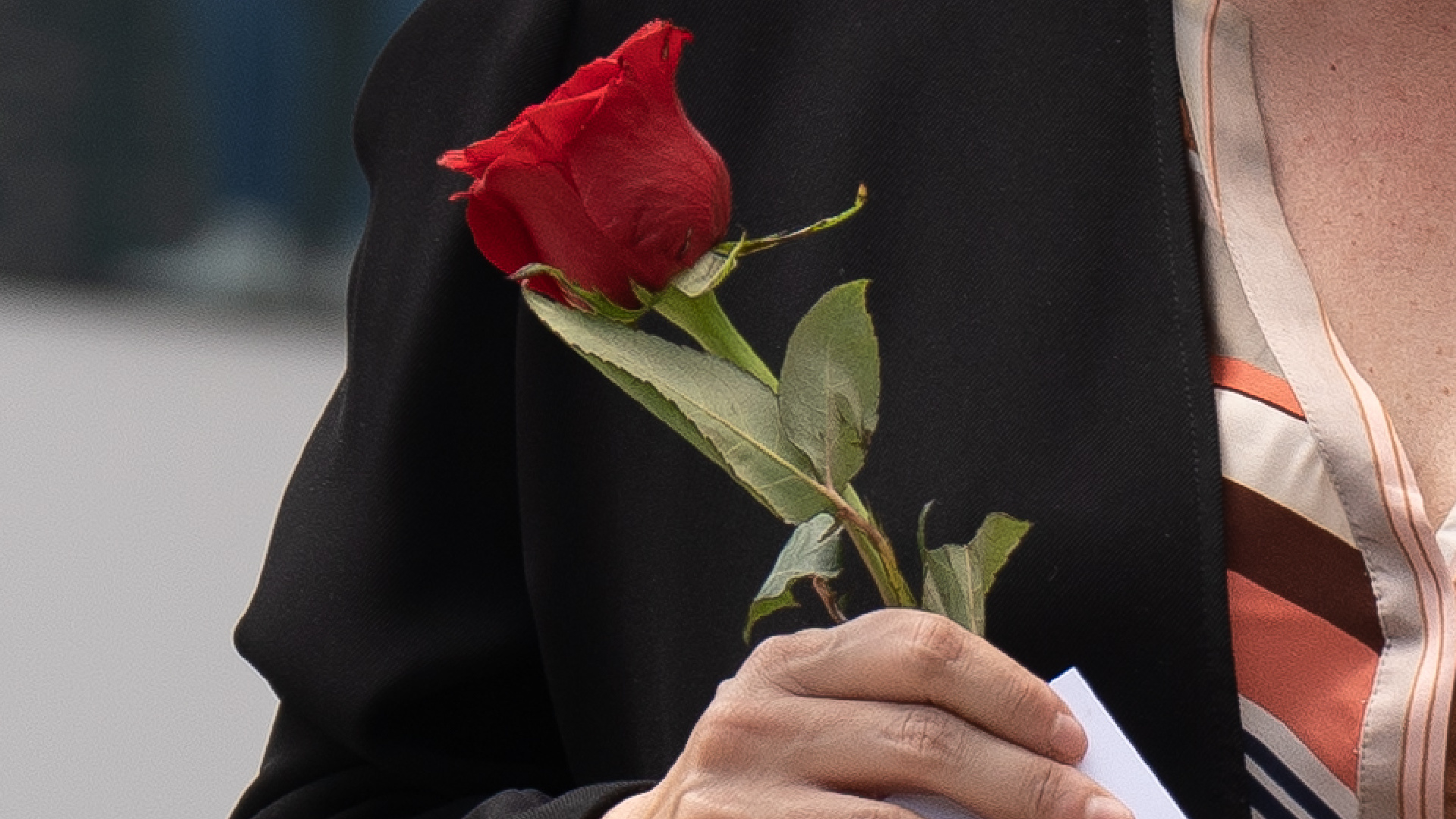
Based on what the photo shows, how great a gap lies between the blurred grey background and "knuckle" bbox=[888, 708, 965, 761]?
1.48 meters

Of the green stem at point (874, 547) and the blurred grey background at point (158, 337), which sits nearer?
the green stem at point (874, 547)

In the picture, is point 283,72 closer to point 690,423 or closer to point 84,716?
point 84,716

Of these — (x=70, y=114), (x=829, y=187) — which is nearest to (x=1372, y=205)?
A: (x=829, y=187)

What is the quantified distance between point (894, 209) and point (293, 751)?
0.31 m

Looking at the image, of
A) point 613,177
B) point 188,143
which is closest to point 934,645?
point 613,177

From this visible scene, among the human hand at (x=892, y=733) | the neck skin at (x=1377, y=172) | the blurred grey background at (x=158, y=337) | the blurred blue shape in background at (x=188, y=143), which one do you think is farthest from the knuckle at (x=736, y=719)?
the blurred blue shape in background at (x=188, y=143)

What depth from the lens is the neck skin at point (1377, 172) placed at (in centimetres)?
47

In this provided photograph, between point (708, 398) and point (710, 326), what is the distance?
18mm

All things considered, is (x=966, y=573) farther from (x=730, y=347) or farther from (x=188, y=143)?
(x=188, y=143)

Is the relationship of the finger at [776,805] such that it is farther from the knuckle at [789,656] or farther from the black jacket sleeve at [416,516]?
the black jacket sleeve at [416,516]

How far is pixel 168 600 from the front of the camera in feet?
5.92

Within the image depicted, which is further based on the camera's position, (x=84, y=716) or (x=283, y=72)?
(x=283, y=72)

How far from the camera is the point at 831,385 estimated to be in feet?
1.02

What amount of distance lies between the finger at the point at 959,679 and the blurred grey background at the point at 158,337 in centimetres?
Result: 149
